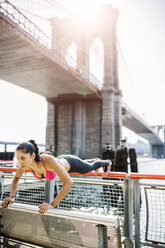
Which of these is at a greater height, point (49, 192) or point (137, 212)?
point (49, 192)

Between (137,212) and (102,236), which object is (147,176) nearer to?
(137,212)

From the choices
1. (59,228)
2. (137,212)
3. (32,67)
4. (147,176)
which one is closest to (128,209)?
(137,212)

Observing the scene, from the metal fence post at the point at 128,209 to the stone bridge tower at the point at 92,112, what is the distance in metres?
19.1

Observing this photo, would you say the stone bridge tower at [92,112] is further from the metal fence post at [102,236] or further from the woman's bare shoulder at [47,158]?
the metal fence post at [102,236]

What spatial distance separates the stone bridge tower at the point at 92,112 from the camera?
71.8 ft

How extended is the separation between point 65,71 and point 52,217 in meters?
14.8

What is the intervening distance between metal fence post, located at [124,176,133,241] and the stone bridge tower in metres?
19.1

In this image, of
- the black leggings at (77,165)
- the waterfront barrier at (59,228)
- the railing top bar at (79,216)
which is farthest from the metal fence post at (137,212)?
the railing top bar at (79,216)

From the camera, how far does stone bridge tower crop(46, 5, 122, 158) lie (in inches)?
862

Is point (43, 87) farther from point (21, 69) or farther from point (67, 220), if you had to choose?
point (67, 220)

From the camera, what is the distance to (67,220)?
1.31 meters

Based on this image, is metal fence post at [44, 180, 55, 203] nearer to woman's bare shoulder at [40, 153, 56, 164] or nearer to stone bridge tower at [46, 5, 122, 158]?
woman's bare shoulder at [40, 153, 56, 164]

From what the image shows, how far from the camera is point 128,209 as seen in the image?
202cm

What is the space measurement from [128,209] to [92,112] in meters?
21.0
